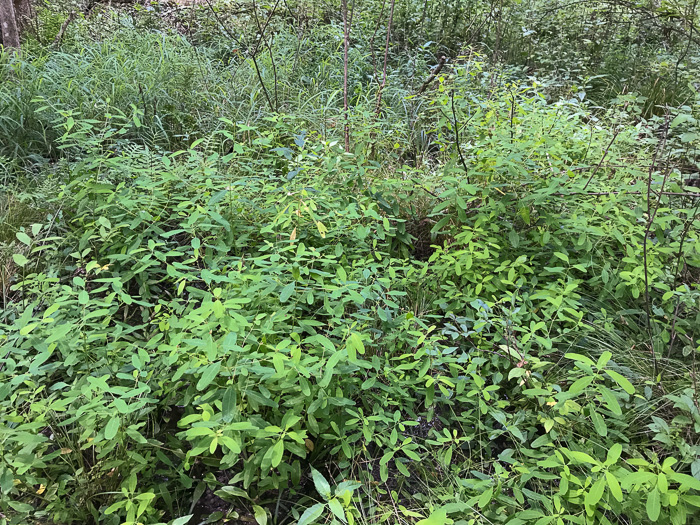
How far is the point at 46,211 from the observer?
2.38 metres

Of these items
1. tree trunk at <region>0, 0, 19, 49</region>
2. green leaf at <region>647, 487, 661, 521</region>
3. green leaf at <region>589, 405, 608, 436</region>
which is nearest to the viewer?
green leaf at <region>647, 487, 661, 521</region>

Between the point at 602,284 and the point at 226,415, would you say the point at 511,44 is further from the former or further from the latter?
the point at 226,415

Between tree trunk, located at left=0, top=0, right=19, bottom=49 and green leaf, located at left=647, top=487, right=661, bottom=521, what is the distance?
581 centimetres

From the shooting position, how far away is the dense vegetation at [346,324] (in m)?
1.24

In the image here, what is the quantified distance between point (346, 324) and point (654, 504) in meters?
1.00

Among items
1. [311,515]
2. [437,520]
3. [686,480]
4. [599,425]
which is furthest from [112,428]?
[686,480]

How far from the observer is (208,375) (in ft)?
3.82

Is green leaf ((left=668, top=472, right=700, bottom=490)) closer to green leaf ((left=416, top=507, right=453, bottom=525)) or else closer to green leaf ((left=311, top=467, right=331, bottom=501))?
green leaf ((left=416, top=507, right=453, bottom=525))

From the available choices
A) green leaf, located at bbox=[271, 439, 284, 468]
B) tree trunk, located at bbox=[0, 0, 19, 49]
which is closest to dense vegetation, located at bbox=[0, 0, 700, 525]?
green leaf, located at bbox=[271, 439, 284, 468]

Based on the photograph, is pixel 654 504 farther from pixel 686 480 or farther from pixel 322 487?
pixel 322 487

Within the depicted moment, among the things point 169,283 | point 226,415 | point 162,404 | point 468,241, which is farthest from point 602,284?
point 169,283

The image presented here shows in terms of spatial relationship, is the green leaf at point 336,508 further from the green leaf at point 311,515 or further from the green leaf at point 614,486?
the green leaf at point 614,486

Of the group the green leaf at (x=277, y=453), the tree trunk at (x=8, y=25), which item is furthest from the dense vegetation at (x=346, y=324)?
the tree trunk at (x=8, y=25)

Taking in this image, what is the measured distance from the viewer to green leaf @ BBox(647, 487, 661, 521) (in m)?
1.00
